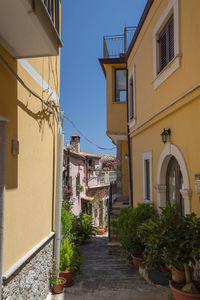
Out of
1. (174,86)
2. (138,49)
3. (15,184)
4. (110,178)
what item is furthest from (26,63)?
(110,178)

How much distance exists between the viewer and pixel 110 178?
26641 millimetres

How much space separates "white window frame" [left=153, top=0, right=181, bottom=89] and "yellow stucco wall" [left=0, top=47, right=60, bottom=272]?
245cm

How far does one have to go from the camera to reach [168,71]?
17.8 feet

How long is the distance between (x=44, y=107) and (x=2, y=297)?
3.12 m

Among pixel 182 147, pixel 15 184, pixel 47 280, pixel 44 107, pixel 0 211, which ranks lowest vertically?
pixel 47 280

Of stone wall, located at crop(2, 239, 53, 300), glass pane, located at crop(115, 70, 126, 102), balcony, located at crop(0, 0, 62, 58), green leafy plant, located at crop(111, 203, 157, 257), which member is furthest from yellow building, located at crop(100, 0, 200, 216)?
stone wall, located at crop(2, 239, 53, 300)

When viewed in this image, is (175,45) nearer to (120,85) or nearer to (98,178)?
(120,85)

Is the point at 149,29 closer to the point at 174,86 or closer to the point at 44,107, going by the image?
the point at 174,86

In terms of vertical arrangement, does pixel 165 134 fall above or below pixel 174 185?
above

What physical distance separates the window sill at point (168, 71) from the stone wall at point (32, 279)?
4174 mm

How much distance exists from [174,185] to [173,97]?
74.7 inches

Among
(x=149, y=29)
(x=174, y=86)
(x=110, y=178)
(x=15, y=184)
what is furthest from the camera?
(x=110, y=178)

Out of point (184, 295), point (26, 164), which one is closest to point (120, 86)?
point (26, 164)

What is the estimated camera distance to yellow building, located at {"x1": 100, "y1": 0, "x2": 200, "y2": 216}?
4.36 metres
